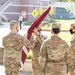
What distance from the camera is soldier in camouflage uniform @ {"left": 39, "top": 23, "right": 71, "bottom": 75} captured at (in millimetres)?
6035

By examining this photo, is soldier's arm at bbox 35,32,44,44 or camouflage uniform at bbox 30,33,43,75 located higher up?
soldier's arm at bbox 35,32,44,44

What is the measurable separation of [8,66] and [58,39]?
1.58 meters

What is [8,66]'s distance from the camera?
7.20m

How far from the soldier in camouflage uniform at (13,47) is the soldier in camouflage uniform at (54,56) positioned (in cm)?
101

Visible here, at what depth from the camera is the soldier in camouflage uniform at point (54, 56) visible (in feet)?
19.8

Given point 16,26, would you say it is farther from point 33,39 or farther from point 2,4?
point 2,4

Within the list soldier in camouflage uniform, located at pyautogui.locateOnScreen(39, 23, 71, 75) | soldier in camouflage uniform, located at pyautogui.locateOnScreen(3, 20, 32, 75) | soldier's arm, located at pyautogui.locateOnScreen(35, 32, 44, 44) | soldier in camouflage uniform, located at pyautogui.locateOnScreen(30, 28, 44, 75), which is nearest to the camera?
soldier in camouflage uniform, located at pyautogui.locateOnScreen(39, 23, 71, 75)

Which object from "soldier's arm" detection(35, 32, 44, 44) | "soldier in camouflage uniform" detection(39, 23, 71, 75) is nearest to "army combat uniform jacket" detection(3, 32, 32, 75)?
"soldier's arm" detection(35, 32, 44, 44)

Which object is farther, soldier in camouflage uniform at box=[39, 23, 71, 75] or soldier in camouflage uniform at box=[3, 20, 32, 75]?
soldier in camouflage uniform at box=[3, 20, 32, 75]

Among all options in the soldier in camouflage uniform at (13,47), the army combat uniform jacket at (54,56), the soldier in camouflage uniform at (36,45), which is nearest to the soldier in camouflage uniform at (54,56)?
the army combat uniform jacket at (54,56)

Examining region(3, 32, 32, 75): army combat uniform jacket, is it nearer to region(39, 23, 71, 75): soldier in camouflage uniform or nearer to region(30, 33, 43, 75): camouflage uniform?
region(30, 33, 43, 75): camouflage uniform

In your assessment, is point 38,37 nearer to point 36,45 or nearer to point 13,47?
point 36,45

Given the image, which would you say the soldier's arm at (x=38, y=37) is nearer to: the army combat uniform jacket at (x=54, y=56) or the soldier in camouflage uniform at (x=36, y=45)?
the soldier in camouflage uniform at (x=36, y=45)

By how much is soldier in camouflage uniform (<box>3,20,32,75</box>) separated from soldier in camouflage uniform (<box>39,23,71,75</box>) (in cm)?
101
